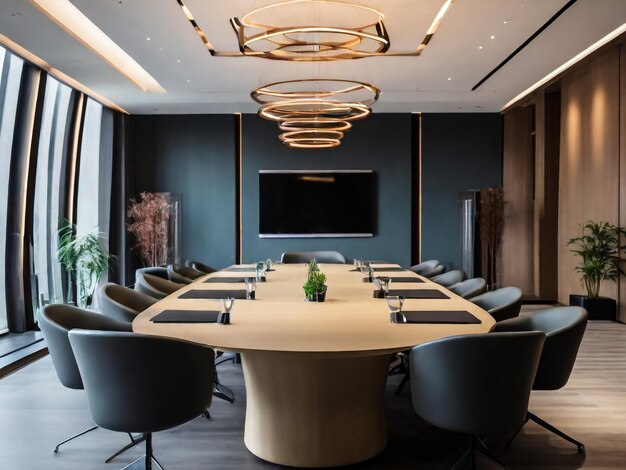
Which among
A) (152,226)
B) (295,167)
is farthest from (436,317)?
(295,167)

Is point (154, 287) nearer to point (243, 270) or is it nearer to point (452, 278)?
point (243, 270)

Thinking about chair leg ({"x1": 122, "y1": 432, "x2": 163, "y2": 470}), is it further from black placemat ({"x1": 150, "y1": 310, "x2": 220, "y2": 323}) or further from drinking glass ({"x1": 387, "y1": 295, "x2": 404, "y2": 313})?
drinking glass ({"x1": 387, "y1": 295, "x2": 404, "y2": 313})

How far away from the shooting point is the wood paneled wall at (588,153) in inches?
309

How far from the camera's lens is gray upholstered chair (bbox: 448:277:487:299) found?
5.19 meters

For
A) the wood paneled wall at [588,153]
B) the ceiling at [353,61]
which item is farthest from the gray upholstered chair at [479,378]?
the wood paneled wall at [588,153]

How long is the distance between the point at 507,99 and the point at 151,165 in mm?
6350

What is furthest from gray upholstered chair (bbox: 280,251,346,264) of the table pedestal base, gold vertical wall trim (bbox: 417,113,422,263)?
the table pedestal base

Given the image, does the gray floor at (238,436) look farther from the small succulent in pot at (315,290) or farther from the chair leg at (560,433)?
the small succulent in pot at (315,290)

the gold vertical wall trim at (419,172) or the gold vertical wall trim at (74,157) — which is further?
the gold vertical wall trim at (419,172)

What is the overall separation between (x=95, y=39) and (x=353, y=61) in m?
3.12

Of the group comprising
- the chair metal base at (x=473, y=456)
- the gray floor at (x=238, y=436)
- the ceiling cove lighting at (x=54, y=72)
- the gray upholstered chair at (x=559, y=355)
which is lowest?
the gray floor at (x=238, y=436)

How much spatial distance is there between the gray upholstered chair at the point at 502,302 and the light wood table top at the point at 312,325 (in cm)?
27

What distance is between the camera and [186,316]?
11.7 feet

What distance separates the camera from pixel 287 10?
602 cm
